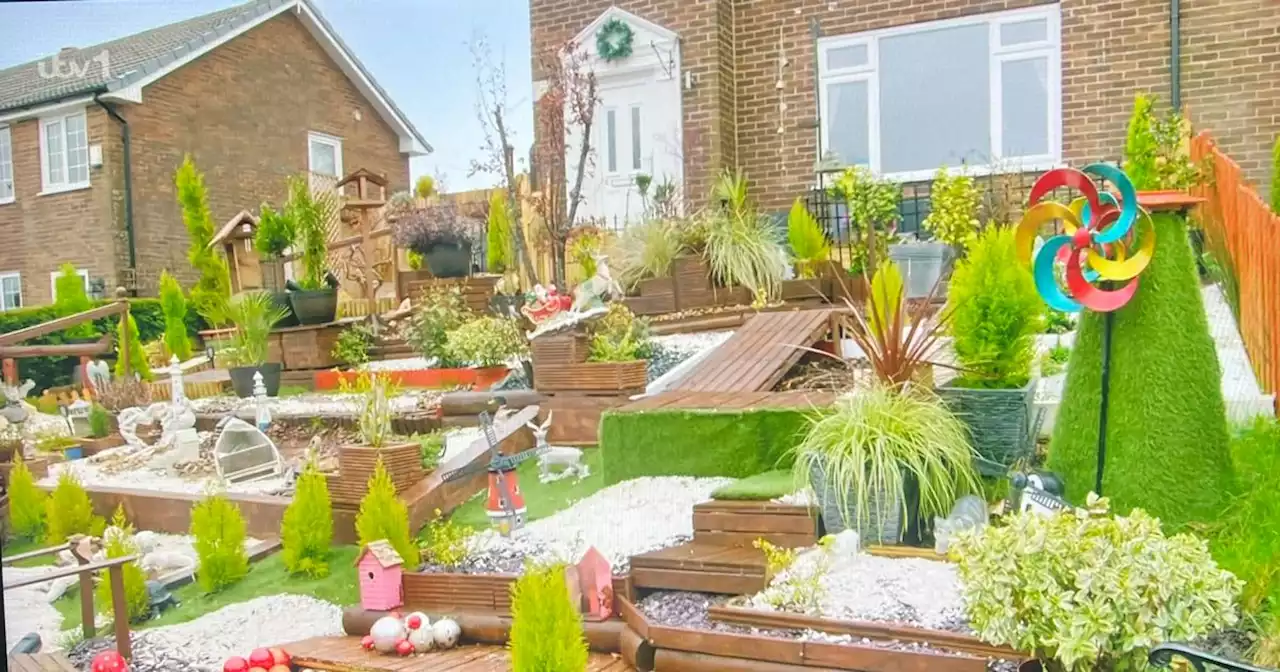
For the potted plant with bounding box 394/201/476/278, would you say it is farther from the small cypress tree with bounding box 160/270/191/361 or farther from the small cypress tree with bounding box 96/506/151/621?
the small cypress tree with bounding box 96/506/151/621

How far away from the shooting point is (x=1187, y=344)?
7.84ft

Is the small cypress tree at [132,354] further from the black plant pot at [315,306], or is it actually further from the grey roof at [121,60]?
the grey roof at [121,60]

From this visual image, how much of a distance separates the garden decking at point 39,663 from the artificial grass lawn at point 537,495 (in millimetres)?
1024

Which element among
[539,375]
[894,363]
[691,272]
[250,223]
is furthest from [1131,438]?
[250,223]

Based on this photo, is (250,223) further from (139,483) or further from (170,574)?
(170,574)

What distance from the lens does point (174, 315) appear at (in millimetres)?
2979

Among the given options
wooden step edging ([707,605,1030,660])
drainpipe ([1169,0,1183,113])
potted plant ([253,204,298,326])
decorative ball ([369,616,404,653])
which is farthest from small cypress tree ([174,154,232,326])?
drainpipe ([1169,0,1183,113])

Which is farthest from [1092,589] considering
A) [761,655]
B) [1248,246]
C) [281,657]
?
[281,657]

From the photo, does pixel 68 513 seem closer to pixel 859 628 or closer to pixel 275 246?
pixel 275 246

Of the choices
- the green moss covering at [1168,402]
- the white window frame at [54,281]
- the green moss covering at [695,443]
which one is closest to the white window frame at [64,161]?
the white window frame at [54,281]

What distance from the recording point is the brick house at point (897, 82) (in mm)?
2559

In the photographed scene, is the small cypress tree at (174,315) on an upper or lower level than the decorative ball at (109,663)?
upper

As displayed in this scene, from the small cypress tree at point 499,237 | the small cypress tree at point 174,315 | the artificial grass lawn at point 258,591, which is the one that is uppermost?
the small cypress tree at point 499,237

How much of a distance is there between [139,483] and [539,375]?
127 cm
